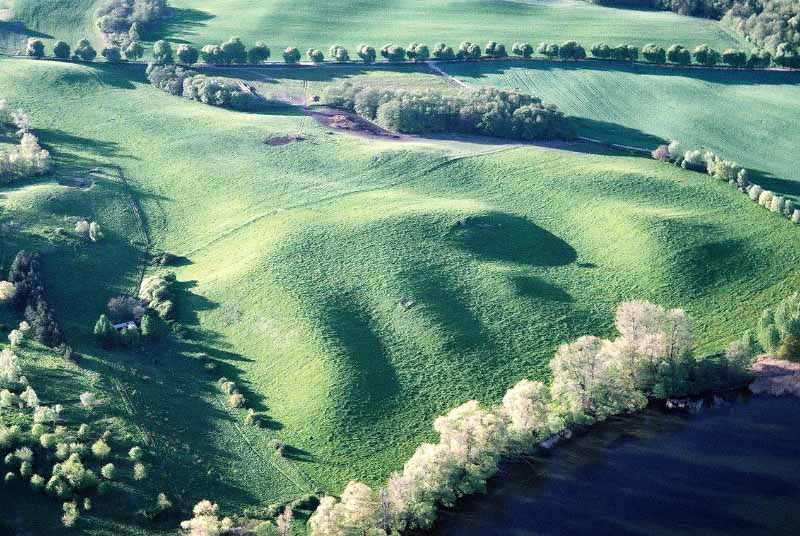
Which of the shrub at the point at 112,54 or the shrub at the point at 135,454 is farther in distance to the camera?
the shrub at the point at 112,54

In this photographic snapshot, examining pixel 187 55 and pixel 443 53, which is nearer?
pixel 187 55

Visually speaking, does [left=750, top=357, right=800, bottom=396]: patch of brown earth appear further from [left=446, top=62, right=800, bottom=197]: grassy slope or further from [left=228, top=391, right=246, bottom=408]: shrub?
[left=228, top=391, right=246, bottom=408]: shrub

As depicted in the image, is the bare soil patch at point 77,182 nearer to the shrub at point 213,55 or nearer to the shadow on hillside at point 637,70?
the shrub at point 213,55

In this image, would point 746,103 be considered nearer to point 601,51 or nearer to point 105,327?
point 601,51

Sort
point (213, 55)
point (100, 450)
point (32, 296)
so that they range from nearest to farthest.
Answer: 1. point (100, 450)
2. point (32, 296)
3. point (213, 55)

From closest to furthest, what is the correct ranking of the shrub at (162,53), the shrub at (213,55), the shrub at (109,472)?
the shrub at (109,472) < the shrub at (162,53) < the shrub at (213,55)

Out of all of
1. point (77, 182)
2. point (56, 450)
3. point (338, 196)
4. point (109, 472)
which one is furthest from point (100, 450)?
point (77, 182)

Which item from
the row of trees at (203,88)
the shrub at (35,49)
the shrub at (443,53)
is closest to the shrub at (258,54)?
the row of trees at (203,88)

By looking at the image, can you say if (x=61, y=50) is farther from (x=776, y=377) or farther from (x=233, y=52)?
(x=776, y=377)
